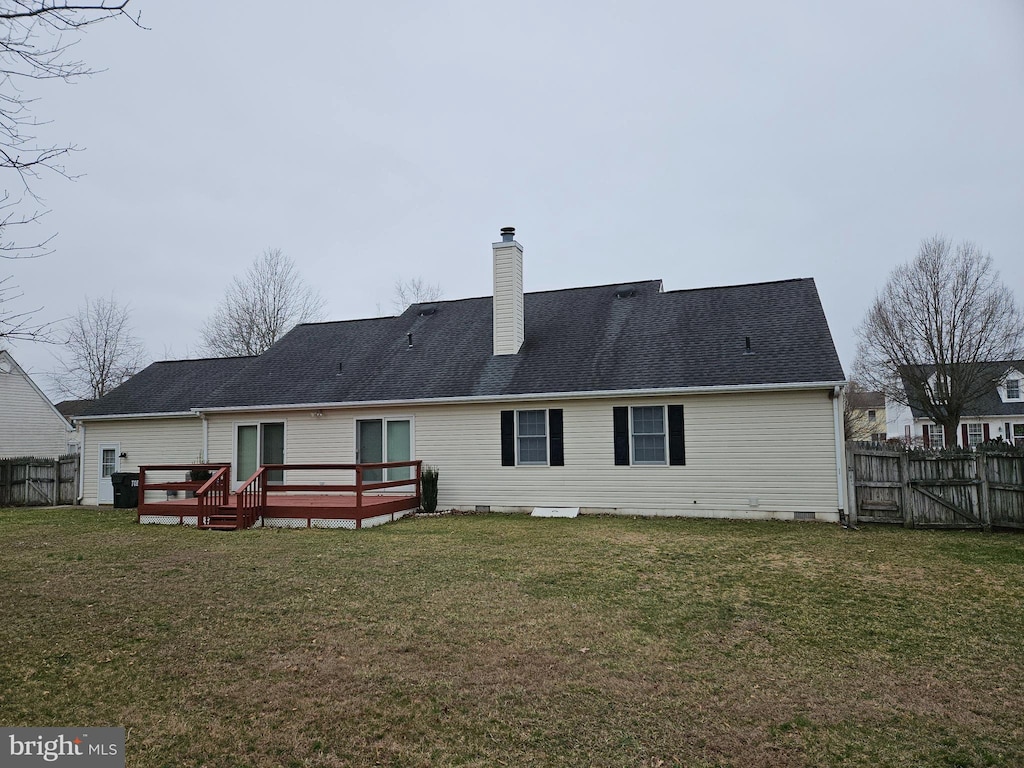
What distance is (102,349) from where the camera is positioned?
3772cm

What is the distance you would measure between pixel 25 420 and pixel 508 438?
22474 mm

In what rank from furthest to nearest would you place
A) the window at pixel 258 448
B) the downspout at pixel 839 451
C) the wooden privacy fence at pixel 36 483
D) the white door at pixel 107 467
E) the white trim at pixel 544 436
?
the wooden privacy fence at pixel 36 483
the white door at pixel 107 467
the window at pixel 258 448
the white trim at pixel 544 436
the downspout at pixel 839 451

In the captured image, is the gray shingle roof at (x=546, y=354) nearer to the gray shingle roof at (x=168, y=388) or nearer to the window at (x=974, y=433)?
the gray shingle roof at (x=168, y=388)

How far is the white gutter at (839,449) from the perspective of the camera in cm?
1222

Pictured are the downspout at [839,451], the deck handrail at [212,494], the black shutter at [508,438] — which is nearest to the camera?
the downspout at [839,451]

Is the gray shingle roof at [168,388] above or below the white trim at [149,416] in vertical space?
A: above

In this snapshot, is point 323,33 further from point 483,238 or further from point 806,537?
point 483,238

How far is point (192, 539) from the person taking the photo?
1104 centimetres

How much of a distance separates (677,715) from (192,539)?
9.61 meters

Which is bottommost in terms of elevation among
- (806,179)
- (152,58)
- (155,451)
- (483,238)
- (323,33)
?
(155,451)

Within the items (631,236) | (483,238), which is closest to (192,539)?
(631,236)

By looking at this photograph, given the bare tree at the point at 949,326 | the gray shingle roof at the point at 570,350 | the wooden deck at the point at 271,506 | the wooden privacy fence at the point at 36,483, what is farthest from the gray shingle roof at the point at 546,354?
the bare tree at the point at 949,326

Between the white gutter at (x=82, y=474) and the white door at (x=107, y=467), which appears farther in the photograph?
the white gutter at (x=82, y=474)

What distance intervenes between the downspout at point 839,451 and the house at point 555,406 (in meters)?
0.04
